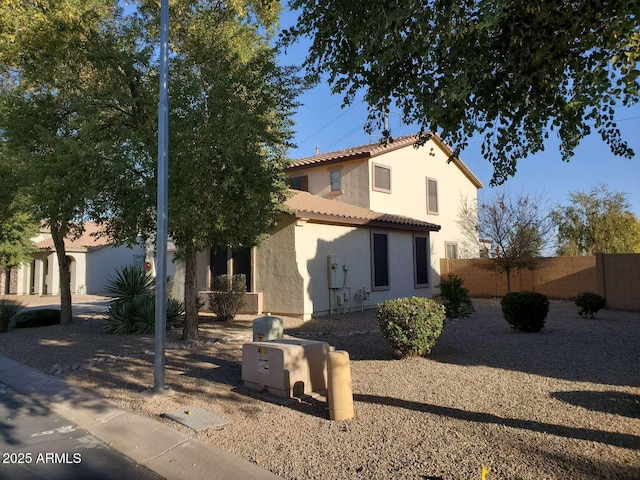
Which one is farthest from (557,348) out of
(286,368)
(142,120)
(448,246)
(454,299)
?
(448,246)

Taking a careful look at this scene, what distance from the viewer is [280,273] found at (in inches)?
583

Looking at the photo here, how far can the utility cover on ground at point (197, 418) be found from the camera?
214 inches

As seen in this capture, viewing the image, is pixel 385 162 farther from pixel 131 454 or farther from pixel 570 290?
pixel 131 454

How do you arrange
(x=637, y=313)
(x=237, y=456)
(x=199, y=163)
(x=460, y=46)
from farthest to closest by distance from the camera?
1. (x=637, y=313)
2. (x=199, y=163)
3. (x=460, y=46)
4. (x=237, y=456)

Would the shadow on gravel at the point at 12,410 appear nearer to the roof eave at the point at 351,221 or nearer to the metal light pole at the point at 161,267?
the metal light pole at the point at 161,267

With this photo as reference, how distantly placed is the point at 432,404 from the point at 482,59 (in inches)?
160

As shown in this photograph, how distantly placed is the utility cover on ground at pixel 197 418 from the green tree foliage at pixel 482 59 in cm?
427

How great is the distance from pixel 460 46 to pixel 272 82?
5241mm

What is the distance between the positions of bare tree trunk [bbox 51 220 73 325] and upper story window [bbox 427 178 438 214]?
16372 mm

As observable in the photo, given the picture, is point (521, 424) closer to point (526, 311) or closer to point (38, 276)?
point (526, 311)

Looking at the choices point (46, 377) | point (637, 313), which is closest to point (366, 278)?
point (637, 313)

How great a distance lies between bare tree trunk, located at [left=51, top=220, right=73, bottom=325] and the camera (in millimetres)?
14000

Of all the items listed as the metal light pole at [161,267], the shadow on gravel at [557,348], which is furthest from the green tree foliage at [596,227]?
the metal light pole at [161,267]

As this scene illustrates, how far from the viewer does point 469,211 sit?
86.0 feet
